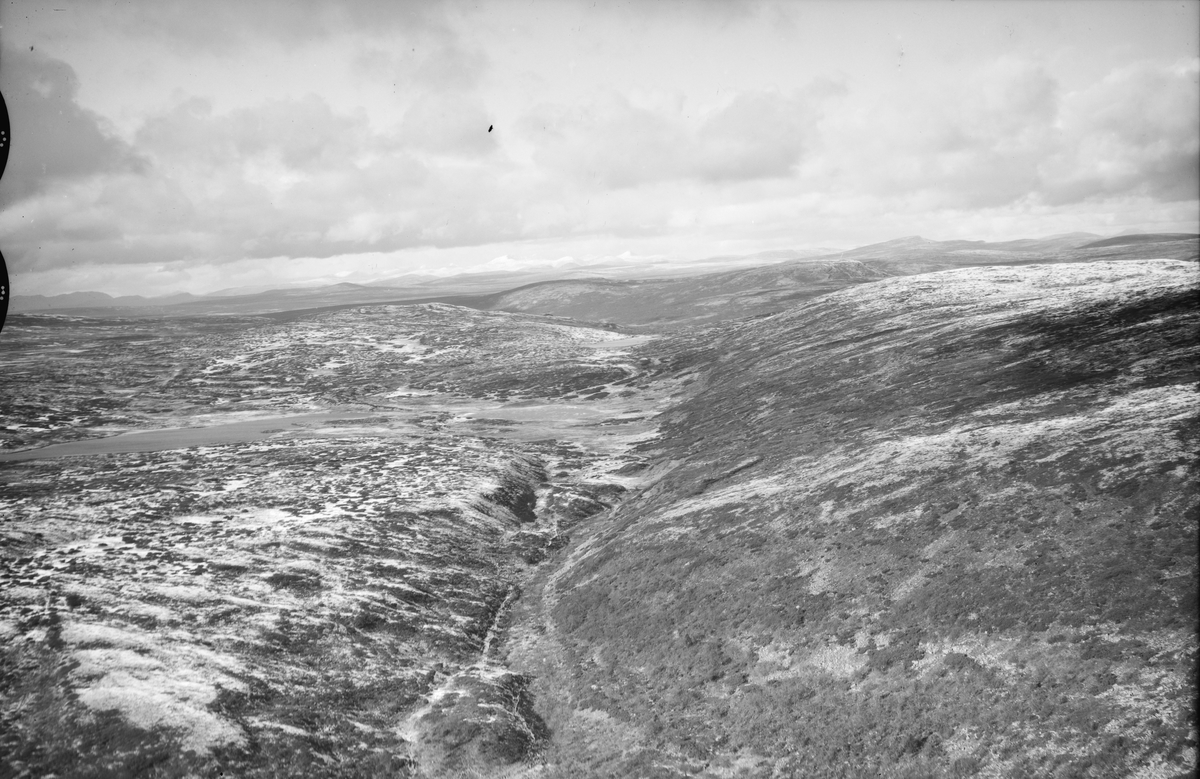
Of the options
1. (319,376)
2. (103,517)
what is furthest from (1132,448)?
(319,376)

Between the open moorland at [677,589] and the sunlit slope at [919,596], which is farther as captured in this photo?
the open moorland at [677,589]

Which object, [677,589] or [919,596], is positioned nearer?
[919,596]

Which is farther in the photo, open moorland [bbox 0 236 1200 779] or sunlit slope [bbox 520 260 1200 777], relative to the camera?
open moorland [bbox 0 236 1200 779]

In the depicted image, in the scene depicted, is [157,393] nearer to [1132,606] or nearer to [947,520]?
[947,520]
